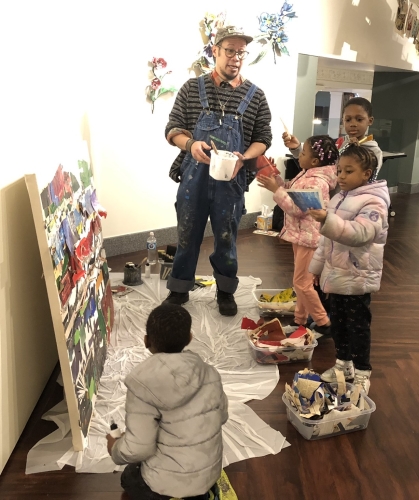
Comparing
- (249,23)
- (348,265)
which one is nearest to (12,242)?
(348,265)

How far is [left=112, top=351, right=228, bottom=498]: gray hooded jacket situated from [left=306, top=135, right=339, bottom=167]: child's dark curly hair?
1.45m

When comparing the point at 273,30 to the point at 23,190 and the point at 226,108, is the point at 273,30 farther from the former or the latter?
the point at 23,190

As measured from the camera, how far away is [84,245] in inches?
82.2

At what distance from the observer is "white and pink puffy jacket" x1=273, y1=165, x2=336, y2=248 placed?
7.84 ft

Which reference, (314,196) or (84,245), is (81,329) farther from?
(314,196)

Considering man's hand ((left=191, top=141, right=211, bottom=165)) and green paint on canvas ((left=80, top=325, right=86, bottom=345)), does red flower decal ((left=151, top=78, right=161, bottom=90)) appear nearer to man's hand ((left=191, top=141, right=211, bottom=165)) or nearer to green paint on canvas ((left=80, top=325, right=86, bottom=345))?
man's hand ((left=191, top=141, right=211, bottom=165))

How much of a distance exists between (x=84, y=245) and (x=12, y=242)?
0.38 m

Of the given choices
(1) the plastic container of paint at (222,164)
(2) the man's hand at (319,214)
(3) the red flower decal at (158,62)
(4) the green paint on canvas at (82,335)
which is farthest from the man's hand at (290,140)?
(3) the red flower decal at (158,62)

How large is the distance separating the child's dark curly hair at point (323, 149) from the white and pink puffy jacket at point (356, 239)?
459 millimetres

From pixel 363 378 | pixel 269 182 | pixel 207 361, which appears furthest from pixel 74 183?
pixel 363 378

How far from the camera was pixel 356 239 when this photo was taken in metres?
1.86

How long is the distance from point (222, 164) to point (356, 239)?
0.79 meters

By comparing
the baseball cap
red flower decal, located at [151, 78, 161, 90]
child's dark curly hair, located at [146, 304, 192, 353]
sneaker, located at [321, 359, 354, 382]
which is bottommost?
sneaker, located at [321, 359, 354, 382]

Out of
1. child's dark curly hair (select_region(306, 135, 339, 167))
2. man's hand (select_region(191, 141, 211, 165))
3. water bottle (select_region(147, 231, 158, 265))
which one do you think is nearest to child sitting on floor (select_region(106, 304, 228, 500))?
man's hand (select_region(191, 141, 211, 165))
